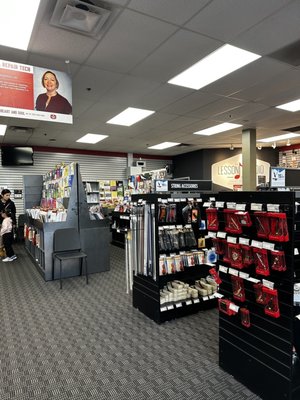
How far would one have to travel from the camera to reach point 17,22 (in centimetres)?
285

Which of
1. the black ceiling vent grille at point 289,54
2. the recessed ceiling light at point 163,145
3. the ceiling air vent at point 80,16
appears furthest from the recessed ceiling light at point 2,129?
the black ceiling vent grille at point 289,54

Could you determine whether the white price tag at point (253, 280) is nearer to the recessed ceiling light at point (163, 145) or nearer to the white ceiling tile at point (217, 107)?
the white ceiling tile at point (217, 107)

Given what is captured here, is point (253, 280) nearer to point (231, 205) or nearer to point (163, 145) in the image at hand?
point (231, 205)

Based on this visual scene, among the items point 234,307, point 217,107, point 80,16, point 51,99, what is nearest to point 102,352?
point 234,307

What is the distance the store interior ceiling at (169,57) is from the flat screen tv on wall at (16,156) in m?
2.43

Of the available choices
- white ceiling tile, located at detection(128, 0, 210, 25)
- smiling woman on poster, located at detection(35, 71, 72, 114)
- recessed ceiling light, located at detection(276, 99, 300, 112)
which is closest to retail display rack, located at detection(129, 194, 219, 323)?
smiling woman on poster, located at detection(35, 71, 72, 114)

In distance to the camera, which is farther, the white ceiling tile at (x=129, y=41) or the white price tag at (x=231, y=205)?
the white ceiling tile at (x=129, y=41)

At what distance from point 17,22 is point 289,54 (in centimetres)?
326

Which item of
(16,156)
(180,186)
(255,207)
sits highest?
(16,156)

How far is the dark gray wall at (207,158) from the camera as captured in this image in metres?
10.8

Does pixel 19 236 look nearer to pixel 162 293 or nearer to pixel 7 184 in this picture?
pixel 7 184

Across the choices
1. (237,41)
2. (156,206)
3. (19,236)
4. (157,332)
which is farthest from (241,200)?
(19,236)

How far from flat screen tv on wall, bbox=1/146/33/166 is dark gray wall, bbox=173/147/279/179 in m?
6.09

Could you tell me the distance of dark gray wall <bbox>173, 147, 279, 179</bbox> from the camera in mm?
10812
